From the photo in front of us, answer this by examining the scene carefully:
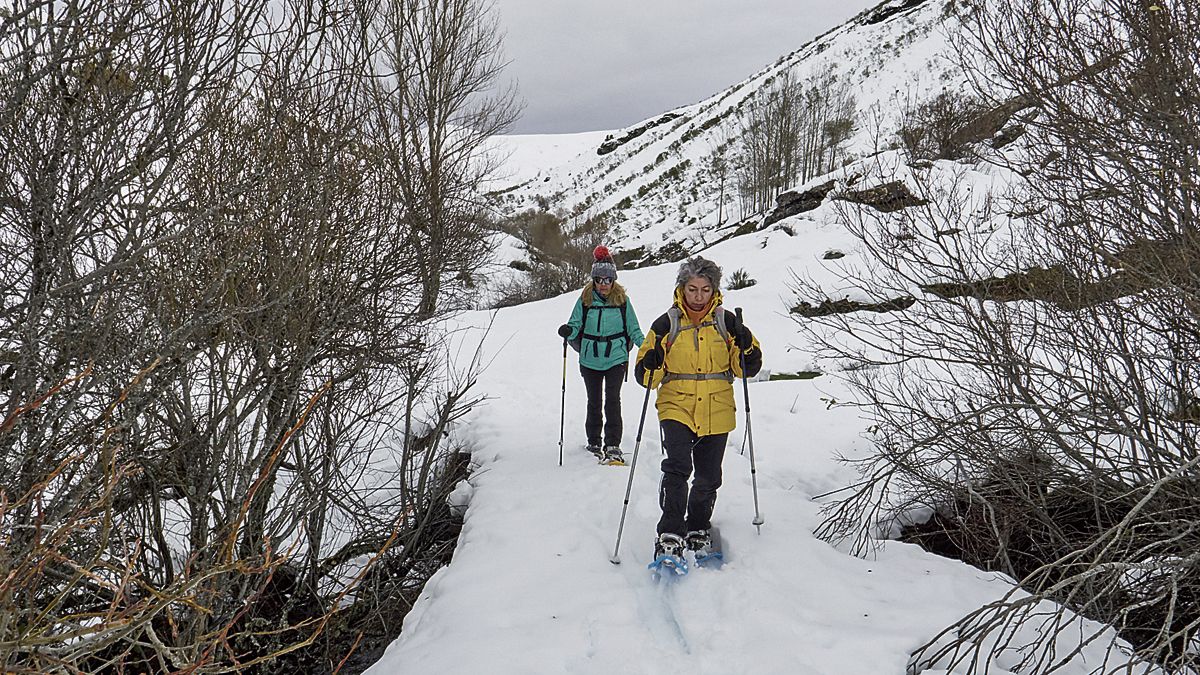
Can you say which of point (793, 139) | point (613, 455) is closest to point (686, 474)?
point (613, 455)

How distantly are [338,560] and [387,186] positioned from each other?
3.62 metres

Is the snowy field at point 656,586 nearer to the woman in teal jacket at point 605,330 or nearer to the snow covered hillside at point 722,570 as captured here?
the snow covered hillside at point 722,570

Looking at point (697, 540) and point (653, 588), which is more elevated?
point (697, 540)

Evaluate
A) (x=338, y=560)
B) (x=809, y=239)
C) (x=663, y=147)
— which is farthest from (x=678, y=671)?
(x=663, y=147)

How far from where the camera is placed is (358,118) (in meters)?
4.25

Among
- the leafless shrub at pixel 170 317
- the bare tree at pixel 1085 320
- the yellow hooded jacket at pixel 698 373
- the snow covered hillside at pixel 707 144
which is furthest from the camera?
the snow covered hillside at pixel 707 144

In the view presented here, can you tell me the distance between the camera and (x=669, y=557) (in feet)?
12.0

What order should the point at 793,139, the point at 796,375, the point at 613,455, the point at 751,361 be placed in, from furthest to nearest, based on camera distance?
1. the point at 793,139
2. the point at 796,375
3. the point at 613,455
4. the point at 751,361

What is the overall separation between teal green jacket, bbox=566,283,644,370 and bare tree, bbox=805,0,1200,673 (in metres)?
2.06

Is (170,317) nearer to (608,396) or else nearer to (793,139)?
(608,396)

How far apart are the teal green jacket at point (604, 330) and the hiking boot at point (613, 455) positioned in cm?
74

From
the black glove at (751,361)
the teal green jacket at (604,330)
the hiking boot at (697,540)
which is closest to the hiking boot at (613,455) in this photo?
the teal green jacket at (604,330)

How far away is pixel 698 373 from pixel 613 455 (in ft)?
6.42

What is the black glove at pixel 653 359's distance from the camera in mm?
3869
